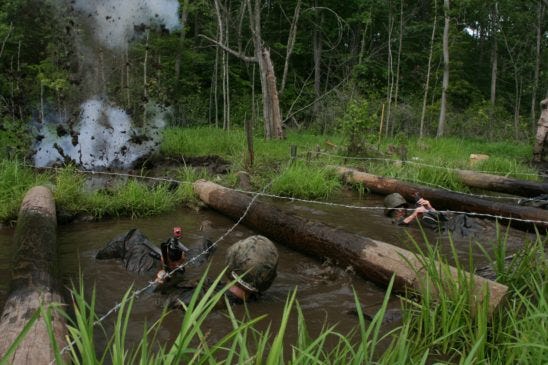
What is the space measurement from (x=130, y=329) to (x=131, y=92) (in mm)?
14533

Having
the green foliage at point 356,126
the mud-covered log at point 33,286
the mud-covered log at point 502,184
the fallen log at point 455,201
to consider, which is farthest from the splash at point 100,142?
the mud-covered log at point 502,184

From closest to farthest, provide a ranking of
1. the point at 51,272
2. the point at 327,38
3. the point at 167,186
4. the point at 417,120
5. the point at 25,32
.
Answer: the point at 51,272
the point at 167,186
the point at 25,32
the point at 417,120
the point at 327,38

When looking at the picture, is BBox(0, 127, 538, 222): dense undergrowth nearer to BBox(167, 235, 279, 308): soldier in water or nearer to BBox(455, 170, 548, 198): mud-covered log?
BBox(455, 170, 548, 198): mud-covered log

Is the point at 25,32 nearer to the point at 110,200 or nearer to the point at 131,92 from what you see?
the point at 131,92

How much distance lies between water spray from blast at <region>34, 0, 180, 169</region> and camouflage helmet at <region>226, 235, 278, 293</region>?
6109mm

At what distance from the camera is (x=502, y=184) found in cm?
820

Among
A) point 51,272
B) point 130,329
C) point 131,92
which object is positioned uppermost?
point 131,92

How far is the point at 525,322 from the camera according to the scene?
8.24 ft

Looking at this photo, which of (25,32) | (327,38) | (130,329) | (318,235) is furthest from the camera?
(327,38)

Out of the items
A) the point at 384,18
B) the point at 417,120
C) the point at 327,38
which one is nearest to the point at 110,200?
the point at 417,120

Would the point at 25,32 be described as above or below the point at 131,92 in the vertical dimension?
above

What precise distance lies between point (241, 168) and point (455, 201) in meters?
4.02

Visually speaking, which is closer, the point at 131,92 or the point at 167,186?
the point at 167,186

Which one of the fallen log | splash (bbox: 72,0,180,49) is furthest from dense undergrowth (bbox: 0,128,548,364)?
splash (bbox: 72,0,180,49)
